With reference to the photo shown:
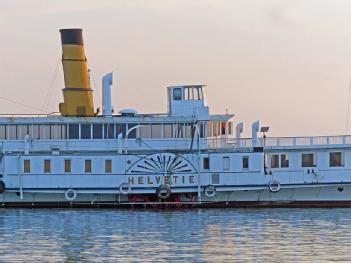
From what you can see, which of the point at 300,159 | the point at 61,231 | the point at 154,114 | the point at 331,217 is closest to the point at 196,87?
the point at 154,114

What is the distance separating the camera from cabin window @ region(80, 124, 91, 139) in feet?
197

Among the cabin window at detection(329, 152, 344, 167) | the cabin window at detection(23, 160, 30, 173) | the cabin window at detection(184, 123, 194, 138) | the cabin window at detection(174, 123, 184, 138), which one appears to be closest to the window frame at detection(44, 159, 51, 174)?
the cabin window at detection(23, 160, 30, 173)

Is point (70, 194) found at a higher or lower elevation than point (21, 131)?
lower

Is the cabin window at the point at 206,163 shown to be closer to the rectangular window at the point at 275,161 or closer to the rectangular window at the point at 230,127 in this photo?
the rectangular window at the point at 275,161

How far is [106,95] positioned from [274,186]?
34.2 feet

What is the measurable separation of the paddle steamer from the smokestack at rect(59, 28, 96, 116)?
4.66ft

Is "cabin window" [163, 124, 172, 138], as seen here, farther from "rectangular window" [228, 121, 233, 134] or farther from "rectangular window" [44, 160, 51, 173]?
"rectangular window" [44, 160, 51, 173]

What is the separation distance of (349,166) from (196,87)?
9289 millimetres

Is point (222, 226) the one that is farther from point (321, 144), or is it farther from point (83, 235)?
point (321, 144)

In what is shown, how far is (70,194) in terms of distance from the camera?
58469 millimetres

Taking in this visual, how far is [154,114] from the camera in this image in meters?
61.1

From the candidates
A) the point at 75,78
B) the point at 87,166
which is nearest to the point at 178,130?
the point at 87,166

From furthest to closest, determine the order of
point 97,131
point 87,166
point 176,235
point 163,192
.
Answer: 1. point 97,131
2. point 87,166
3. point 163,192
4. point 176,235

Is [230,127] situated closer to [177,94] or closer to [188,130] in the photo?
[188,130]
